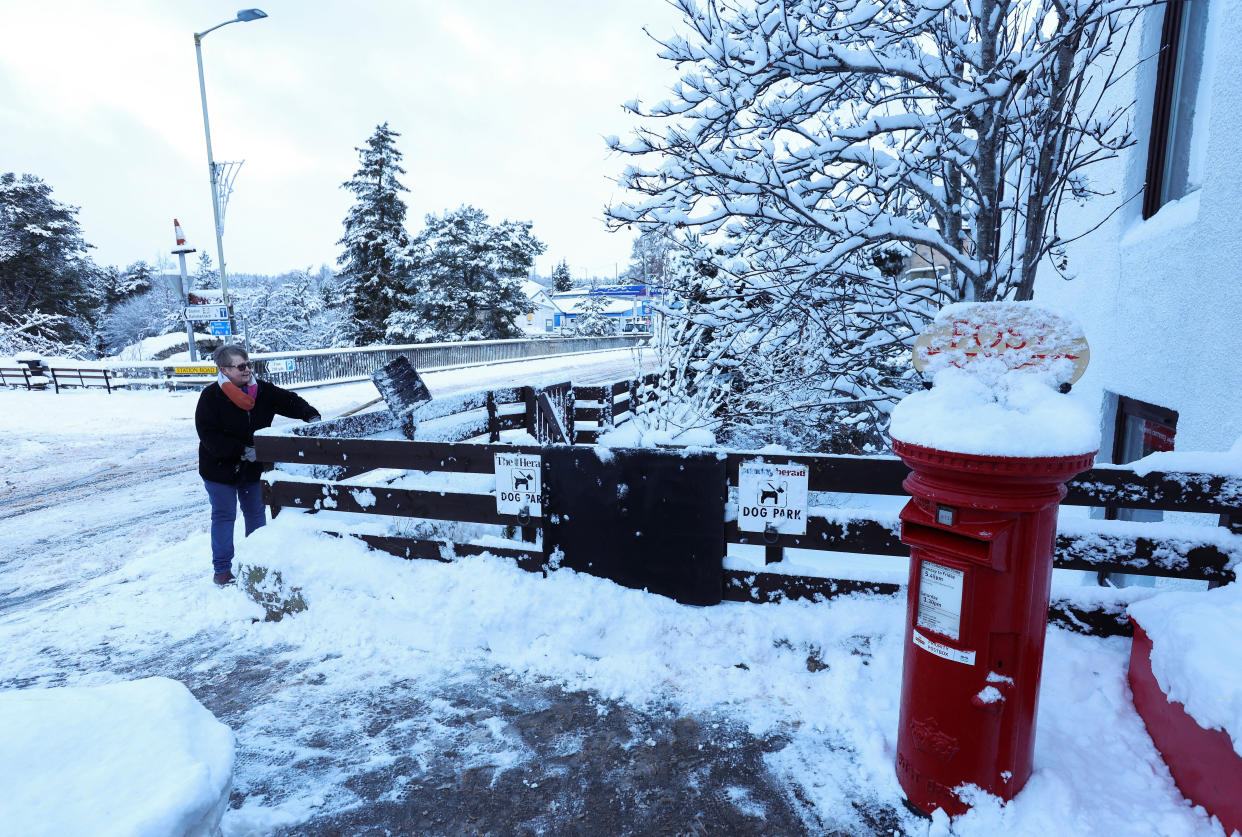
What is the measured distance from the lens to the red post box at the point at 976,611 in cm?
244

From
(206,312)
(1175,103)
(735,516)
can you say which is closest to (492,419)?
(735,516)

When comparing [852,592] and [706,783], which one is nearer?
[706,783]

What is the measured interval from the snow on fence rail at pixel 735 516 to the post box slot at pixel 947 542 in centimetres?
102

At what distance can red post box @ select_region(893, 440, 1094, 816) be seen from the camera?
8.00ft

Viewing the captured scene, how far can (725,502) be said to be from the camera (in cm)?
418

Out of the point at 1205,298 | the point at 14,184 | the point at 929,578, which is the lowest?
the point at 929,578

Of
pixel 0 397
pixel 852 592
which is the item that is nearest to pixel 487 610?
pixel 852 592

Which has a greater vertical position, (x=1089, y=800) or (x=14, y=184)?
(x=14, y=184)

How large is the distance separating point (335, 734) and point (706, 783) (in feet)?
6.25

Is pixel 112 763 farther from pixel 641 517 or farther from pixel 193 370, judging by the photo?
pixel 193 370

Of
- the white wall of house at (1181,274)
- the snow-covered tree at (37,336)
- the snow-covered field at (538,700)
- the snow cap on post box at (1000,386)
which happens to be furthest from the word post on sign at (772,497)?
the snow-covered tree at (37,336)

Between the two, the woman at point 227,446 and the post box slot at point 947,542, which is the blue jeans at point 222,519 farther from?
the post box slot at point 947,542

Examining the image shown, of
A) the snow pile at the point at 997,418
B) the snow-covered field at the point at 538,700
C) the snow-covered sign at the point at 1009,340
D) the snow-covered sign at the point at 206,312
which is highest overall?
the snow-covered sign at the point at 206,312

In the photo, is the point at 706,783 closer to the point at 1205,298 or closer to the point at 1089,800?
the point at 1089,800
